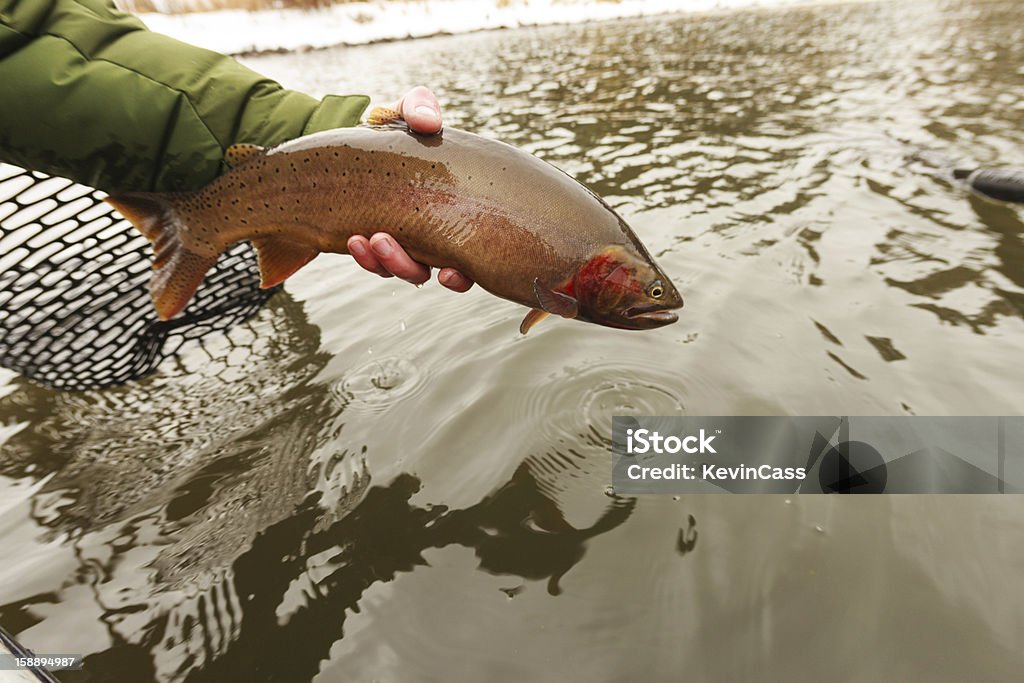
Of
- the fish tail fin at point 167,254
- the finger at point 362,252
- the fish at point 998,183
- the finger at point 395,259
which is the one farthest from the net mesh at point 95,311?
the fish at point 998,183

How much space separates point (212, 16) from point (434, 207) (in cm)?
7098

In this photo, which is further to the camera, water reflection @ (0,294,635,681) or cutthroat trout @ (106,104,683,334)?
water reflection @ (0,294,635,681)

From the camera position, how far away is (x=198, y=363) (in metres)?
4.39

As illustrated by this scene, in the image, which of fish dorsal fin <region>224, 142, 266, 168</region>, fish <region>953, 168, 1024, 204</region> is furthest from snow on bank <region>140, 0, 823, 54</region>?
fish dorsal fin <region>224, 142, 266, 168</region>

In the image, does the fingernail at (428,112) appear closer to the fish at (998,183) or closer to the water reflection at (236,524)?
the water reflection at (236,524)

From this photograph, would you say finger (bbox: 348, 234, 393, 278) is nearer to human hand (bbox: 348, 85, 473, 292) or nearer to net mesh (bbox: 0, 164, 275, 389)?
human hand (bbox: 348, 85, 473, 292)

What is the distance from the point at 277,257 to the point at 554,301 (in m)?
1.33

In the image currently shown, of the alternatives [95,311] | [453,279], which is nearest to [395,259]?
[453,279]

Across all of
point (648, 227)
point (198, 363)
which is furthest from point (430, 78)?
point (198, 363)

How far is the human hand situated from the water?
1.24m

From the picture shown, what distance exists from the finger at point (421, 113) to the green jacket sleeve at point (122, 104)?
583 millimetres

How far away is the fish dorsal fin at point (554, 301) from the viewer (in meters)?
2.17

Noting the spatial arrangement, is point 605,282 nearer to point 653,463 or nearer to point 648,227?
point 653,463

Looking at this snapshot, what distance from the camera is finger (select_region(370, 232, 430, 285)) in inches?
90.4
